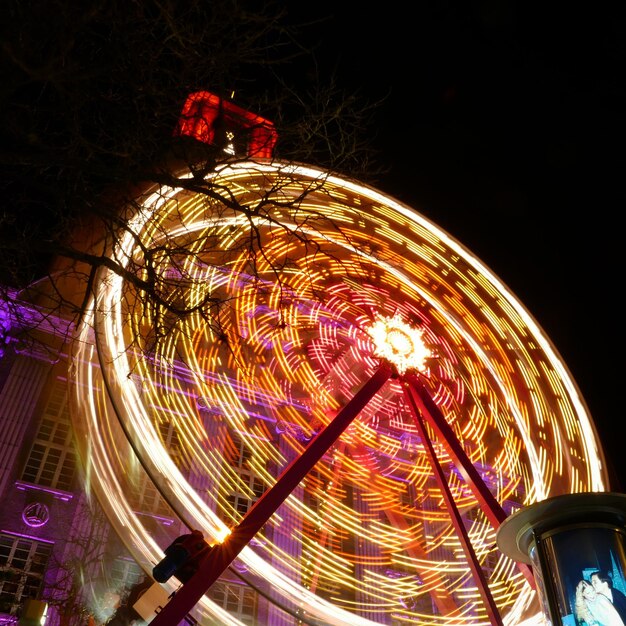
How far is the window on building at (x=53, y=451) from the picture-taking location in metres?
14.5

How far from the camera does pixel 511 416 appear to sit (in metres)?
9.20

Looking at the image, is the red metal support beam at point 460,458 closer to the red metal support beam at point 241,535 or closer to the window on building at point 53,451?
the red metal support beam at point 241,535

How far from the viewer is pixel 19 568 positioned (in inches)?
501

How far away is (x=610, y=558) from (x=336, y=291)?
6.10m

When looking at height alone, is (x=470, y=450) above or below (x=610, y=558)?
above

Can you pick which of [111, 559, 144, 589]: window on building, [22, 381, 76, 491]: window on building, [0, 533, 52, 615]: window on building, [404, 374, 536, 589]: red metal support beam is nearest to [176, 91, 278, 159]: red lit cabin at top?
[404, 374, 536, 589]: red metal support beam

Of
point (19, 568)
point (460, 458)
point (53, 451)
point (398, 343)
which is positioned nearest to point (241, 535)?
point (460, 458)

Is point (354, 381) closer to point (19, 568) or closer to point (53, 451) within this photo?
point (19, 568)

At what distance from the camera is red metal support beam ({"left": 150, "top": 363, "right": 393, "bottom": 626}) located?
445 centimetres

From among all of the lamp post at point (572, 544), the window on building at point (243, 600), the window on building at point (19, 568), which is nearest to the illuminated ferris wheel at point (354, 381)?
the lamp post at point (572, 544)

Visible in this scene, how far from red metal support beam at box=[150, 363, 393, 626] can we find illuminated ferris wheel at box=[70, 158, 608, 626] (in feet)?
0.34

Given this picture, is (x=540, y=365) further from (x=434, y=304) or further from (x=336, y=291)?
(x=336, y=291)

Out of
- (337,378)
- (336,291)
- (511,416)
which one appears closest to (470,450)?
(511,416)

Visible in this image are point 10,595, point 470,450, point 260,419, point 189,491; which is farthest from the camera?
point 10,595
